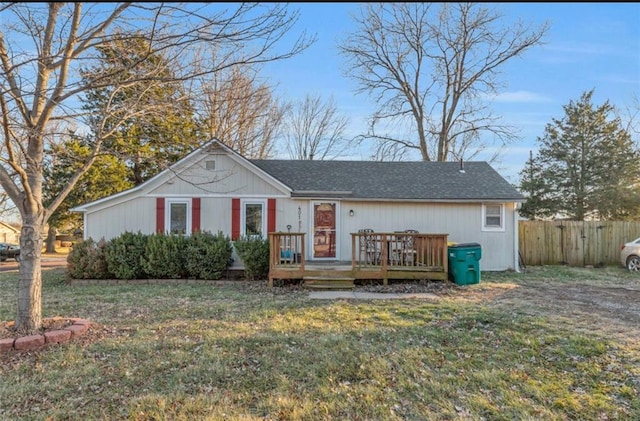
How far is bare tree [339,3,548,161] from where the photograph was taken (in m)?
21.2

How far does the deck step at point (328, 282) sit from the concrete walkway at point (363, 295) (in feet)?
1.45

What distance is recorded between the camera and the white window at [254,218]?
11570 mm

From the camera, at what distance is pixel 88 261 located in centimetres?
997

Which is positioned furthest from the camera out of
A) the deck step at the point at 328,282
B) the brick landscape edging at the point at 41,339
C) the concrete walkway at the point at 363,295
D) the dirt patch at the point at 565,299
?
the deck step at the point at 328,282

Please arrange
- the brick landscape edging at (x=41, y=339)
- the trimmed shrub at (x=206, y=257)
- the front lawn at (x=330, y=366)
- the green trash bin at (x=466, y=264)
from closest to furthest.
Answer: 1. the front lawn at (x=330, y=366)
2. the brick landscape edging at (x=41, y=339)
3. the green trash bin at (x=466, y=264)
4. the trimmed shrub at (x=206, y=257)

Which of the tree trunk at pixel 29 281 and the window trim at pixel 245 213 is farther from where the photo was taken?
the window trim at pixel 245 213

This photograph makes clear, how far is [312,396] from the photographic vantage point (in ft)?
11.2

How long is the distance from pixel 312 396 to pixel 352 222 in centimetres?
882

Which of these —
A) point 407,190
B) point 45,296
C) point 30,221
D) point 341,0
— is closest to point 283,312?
point 30,221

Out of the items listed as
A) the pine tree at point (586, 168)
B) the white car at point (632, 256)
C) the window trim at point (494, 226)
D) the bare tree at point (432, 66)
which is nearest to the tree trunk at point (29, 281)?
the window trim at point (494, 226)

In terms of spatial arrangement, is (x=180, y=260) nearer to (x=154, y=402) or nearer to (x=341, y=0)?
(x=154, y=402)

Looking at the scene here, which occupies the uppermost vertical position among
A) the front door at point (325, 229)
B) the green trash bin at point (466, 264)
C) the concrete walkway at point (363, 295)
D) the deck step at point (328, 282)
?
the front door at point (325, 229)

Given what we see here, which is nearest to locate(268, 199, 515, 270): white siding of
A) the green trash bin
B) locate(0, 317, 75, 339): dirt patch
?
the green trash bin

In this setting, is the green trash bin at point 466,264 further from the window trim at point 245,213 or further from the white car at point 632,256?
the white car at point 632,256
